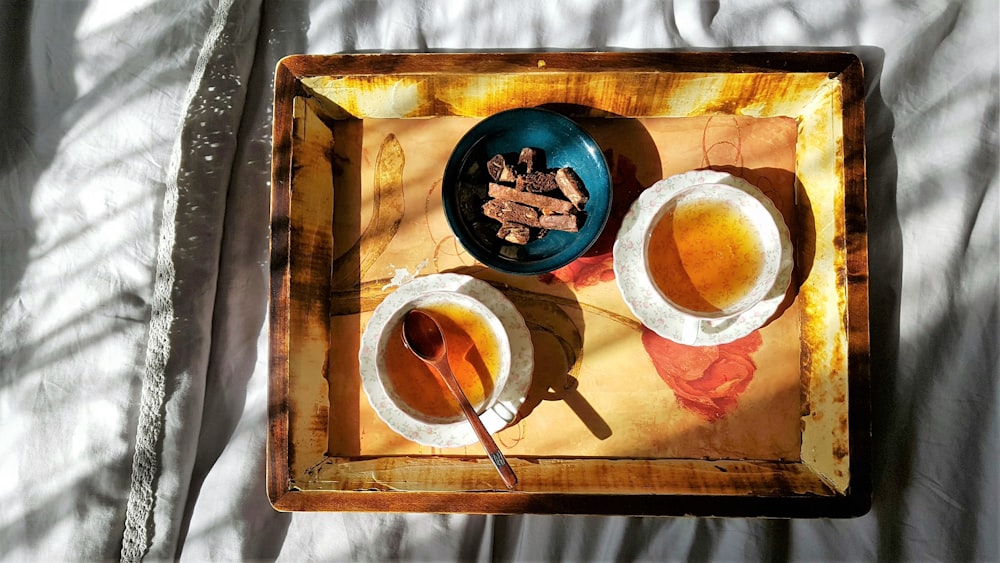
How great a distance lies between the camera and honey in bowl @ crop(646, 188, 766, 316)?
1.25m

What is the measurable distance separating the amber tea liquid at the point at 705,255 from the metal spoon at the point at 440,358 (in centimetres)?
40

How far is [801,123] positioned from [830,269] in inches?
11.3

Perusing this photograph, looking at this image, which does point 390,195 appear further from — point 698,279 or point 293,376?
point 698,279

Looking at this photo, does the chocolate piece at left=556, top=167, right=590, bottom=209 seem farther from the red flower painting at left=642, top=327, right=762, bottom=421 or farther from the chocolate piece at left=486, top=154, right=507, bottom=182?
the red flower painting at left=642, top=327, right=762, bottom=421

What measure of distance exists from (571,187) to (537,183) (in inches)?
2.5

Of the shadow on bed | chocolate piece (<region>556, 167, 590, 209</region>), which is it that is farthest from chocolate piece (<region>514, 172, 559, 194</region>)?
the shadow on bed

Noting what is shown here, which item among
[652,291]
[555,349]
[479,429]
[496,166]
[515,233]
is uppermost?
[496,166]

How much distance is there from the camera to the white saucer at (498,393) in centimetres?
123

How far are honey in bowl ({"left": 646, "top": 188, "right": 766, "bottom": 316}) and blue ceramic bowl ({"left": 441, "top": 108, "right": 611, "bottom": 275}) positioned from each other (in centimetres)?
13

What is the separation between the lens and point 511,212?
1.29 m

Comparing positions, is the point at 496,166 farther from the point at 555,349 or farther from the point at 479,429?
the point at 479,429

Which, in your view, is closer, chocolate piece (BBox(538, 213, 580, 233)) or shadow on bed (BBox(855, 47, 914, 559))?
chocolate piece (BBox(538, 213, 580, 233))

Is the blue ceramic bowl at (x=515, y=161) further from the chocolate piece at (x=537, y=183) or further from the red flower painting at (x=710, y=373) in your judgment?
the red flower painting at (x=710, y=373)

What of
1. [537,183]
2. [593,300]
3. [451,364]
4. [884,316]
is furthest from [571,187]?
[884,316]
